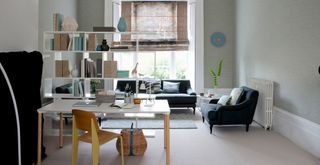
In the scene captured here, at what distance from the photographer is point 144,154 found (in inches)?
170

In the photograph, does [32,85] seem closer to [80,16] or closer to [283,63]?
[283,63]

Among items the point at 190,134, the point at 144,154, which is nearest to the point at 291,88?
the point at 190,134

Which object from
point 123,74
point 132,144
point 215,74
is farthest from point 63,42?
point 215,74

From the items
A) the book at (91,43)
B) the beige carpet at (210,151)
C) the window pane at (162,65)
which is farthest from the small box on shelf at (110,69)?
the window pane at (162,65)

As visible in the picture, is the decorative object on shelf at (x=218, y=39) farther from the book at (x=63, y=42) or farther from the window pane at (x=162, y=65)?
the book at (x=63, y=42)

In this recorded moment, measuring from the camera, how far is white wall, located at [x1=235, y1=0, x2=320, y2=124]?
443 centimetres

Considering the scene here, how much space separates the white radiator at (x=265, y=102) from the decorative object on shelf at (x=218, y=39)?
7.67ft

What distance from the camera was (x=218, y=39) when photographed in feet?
27.5

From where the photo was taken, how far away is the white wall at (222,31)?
835cm

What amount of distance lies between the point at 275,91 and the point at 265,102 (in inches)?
10.9

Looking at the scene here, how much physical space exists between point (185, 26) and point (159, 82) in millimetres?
1773

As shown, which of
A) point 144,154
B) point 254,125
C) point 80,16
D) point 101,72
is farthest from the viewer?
point 80,16

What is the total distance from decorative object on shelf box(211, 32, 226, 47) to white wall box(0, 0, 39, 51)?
5113mm

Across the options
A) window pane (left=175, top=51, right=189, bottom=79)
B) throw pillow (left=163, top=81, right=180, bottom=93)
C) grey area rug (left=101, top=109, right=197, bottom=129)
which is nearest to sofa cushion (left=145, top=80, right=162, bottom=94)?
throw pillow (left=163, top=81, right=180, bottom=93)
